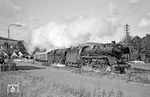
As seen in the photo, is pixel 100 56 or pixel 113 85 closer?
pixel 113 85

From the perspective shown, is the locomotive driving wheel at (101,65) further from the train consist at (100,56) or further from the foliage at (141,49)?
the foliage at (141,49)

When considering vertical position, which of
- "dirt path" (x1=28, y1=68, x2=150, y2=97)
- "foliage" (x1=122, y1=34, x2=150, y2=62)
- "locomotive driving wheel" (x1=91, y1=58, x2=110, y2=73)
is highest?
"foliage" (x1=122, y1=34, x2=150, y2=62)

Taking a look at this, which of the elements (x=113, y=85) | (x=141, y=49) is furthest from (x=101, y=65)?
(x=141, y=49)

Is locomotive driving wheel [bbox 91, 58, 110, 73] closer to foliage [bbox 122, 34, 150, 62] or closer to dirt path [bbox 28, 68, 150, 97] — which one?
dirt path [bbox 28, 68, 150, 97]

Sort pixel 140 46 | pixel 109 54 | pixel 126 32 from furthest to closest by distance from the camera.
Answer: pixel 140 46
pixel 126 32
pixel 109 54

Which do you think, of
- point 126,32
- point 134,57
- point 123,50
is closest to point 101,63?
point 123,50

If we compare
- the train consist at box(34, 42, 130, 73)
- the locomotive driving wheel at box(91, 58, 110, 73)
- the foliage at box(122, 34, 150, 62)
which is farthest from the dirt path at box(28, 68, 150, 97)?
the foliage at box(122, 34, 150, 62)

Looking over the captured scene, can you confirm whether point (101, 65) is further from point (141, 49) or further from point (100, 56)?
point (141, 49)

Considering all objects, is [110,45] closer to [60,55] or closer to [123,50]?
[123,50]

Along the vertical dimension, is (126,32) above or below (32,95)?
above

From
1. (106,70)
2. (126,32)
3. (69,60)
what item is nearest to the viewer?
(106,70)

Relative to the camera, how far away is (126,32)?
217 feet

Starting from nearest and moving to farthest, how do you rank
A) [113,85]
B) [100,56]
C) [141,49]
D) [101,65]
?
[113,85]
[101,65]
[100,56]
[141,49]

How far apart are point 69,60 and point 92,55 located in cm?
700
